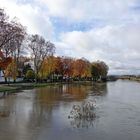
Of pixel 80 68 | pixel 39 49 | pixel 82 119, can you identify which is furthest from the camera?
pixel 80 68

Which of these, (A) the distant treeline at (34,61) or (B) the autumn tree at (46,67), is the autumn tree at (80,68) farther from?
(B) the autumn tree at (46,67)

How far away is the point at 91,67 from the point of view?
155750mm

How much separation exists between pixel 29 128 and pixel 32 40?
7350 centimetres

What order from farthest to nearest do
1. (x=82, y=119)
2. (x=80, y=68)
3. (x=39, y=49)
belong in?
(x=80, y=68) → (x=39, y=49) → (x=82, y=119)

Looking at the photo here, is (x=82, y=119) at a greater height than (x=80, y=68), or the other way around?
(x=80, y=68)

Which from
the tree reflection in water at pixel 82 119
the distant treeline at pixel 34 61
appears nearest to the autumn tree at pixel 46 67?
the distant treeline at pixel 34 61

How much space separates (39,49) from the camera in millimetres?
96688

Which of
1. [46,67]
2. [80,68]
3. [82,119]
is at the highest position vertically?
[80,68]

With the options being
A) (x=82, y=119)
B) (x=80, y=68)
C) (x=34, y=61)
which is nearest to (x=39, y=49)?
(x=34, y=61)

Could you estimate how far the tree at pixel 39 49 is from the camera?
94.7 m

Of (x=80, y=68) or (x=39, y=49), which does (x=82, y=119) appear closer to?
(x=39, y=49)

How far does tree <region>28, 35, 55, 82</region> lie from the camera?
311 feet

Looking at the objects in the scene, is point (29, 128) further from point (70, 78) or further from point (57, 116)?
point (70, 78)

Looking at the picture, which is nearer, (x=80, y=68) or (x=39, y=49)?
(x=39, y=49)
